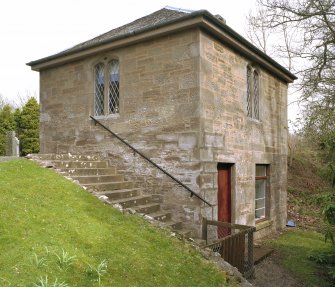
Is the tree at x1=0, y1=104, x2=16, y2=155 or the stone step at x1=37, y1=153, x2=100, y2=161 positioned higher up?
the tree at x1=0, y1=104, x2=16, y2=155

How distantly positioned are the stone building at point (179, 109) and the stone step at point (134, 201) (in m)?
0.30

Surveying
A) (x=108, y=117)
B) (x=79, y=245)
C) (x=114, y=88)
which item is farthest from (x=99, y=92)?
(x=79, y=245)

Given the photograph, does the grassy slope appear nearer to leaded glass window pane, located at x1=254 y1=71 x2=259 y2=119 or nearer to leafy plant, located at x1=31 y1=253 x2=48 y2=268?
leaded glass window pane, located at x1=254 y1=71 x2=259 y2=119

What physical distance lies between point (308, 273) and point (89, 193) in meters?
5.41

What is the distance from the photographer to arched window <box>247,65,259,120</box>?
10.4 meters

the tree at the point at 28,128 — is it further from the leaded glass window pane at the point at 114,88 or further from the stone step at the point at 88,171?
the stone step at the point at 88,171

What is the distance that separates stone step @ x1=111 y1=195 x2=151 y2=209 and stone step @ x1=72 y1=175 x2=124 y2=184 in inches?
35.1

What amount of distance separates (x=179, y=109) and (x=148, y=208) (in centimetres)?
251

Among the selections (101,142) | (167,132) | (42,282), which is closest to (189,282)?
(42,282)

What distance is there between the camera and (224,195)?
356 inches

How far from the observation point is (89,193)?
6953mm

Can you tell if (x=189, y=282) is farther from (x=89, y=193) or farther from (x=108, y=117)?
(x=108, y=117)

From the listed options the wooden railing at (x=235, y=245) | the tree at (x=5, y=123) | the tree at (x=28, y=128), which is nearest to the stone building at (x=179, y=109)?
the wooden railing at (x=235, y=245)

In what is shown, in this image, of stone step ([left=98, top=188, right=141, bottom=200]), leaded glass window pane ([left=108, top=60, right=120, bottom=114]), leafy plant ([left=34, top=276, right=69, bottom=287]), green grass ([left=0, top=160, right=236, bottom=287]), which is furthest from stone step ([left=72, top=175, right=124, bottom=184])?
leafy plant ([left=34, top=276, right=69, bottom=287])
